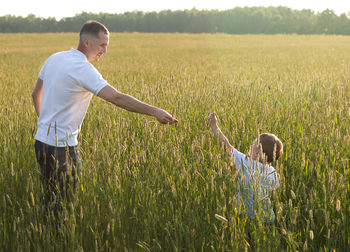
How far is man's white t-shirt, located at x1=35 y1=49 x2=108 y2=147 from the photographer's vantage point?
9.52ft

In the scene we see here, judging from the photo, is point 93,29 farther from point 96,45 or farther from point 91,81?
point 91,81

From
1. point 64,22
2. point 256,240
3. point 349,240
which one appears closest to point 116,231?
point 256,240

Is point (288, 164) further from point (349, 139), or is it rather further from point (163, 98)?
point (163, 98)

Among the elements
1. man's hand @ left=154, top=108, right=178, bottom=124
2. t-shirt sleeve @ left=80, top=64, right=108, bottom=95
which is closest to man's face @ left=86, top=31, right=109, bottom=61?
t-shirt sleeve @ left=80, top=64, right=108, bottom=95

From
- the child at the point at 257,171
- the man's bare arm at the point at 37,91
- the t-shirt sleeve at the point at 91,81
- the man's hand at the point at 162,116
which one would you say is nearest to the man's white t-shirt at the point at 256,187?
the child at the point at 257,171

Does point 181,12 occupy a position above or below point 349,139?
above

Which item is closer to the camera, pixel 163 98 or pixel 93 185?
pixel 93 185

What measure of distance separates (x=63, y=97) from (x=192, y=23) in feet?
301

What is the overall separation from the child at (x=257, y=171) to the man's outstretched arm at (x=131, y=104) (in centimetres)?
45

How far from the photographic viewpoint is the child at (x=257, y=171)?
84.0 inches

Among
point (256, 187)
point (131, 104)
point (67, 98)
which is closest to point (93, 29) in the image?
point (67, 98)

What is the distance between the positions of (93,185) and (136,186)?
0.30 meters

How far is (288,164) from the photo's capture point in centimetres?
333

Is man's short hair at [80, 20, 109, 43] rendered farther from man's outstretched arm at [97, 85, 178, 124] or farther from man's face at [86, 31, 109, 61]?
man's outstretched arm at [97, 85, 178, 124]
